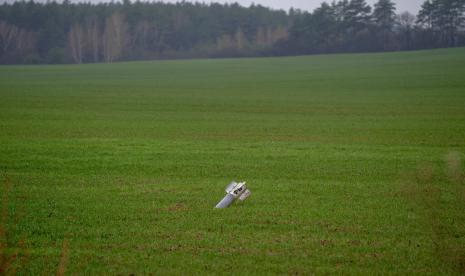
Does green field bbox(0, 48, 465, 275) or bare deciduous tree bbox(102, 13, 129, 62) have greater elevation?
bare deciduous tree bbox(102, 13, 129, 62)

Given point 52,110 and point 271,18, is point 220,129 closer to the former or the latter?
point 52,110

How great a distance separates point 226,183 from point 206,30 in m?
144

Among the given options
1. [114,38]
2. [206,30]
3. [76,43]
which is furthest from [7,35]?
[206,30]

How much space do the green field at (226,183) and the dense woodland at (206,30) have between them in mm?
84973

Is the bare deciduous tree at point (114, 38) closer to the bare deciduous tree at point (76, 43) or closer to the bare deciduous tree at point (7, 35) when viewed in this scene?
the bare deciduous tree at point (76, 43)

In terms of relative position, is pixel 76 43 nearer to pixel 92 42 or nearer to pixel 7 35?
pixel 92 42

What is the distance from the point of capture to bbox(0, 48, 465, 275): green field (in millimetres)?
8289

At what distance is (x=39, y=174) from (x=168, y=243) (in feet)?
23.2

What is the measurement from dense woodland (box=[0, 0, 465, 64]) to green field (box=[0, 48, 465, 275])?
85.0 meters

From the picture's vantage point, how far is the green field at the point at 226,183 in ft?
27.2

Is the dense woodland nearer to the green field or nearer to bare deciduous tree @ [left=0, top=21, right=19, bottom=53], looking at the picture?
bare deciduous tree @ [left=0, top=21, right=19, bottom=53]

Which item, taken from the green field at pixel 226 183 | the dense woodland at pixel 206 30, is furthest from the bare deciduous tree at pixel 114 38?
the green field at pixel 226 183

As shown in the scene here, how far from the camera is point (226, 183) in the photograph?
13.9m

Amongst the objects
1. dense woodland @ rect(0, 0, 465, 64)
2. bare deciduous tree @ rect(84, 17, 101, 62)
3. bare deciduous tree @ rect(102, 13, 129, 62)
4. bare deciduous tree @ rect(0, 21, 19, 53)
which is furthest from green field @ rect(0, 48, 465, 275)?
bare deciduous tree @ rect(0, 21, 19, 53)
